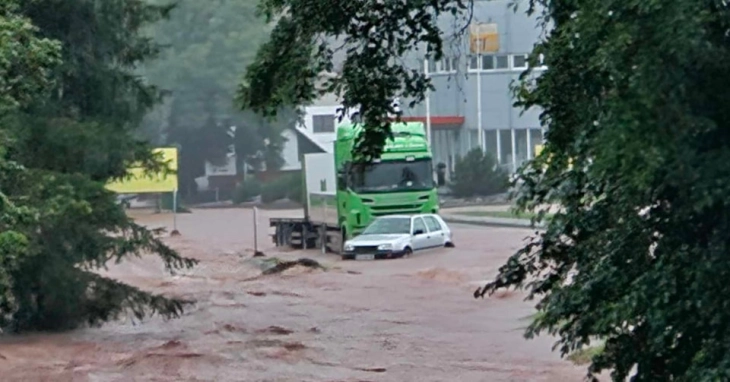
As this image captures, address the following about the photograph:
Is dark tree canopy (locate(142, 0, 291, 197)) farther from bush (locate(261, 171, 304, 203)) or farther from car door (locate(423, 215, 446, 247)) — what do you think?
car door (locate(423, 215, 446, 247))

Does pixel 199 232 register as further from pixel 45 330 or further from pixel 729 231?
pixel 729 231

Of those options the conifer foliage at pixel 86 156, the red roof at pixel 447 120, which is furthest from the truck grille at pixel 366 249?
the red roof at pixel 447 120

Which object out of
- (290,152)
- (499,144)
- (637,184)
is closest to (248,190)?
(290,152)

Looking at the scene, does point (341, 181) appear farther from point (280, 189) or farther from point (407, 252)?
point (280, 189)

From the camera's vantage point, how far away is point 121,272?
153 feet

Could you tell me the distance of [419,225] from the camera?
142 feet

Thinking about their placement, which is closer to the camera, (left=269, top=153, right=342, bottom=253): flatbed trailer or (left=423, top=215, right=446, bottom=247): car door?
(left=423, top=215, right=446, bottom=247): car door

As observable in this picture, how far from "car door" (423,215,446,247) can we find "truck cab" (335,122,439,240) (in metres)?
0.75

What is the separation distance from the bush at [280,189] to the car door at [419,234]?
3246 centimetres

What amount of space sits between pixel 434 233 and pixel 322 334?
47.4 ft

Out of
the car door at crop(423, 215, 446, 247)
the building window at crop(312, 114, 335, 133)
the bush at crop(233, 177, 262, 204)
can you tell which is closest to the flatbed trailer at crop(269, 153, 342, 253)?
the car door at crop(423, 215, 446, 247)

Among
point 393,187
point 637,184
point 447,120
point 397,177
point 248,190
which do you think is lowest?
point 248,190

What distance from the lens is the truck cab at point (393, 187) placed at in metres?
43.5

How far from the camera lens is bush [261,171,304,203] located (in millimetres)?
76375
